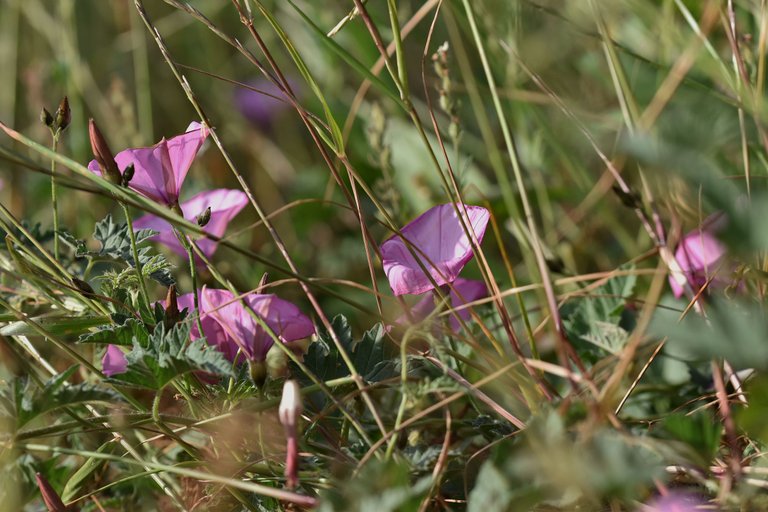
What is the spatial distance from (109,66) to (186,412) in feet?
5.49

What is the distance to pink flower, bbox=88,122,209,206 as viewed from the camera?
28.8 inches

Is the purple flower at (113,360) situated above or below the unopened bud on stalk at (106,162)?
below

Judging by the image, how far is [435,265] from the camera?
27.9 inches

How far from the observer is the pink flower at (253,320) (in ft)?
2.23

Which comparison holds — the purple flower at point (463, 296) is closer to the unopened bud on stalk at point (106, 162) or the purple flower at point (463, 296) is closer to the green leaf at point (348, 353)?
the green leaf at point (348, 353)

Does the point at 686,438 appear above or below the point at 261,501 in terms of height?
above

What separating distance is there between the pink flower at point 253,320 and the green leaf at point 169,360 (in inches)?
2.1

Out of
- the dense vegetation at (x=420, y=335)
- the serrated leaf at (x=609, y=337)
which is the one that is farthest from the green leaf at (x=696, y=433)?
the serrated leaf at (x=609, y=337)

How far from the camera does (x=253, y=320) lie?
68 centimetres

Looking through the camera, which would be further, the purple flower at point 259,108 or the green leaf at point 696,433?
the purple flower at point 259,108

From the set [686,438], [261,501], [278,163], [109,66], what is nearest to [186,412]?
[261,501]

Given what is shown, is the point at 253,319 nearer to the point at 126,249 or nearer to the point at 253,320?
the point at 253,320

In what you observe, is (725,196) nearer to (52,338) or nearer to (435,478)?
(435,478)

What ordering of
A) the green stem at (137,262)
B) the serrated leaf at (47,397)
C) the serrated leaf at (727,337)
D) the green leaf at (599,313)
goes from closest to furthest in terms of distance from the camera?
the serrated leaf at (727,337) → the serrated leaf at (47,397) → the green stem at (137,262) → the green leaf at (599,313)
